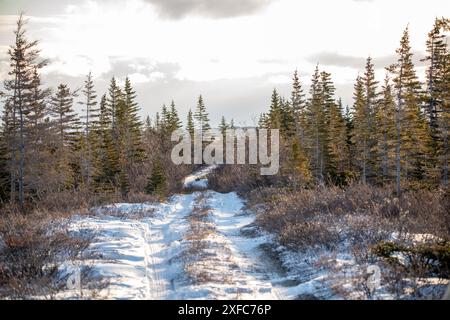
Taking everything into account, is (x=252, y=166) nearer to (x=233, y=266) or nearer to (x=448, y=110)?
(x=448, y=110)

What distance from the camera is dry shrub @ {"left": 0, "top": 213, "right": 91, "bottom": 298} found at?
6.88 metres

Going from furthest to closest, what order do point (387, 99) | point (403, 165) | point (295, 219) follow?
point (403, 165)
point (387, 99)
point (295, 219)

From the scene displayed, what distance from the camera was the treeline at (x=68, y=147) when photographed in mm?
27156

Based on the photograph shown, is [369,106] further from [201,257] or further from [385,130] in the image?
[201,257]

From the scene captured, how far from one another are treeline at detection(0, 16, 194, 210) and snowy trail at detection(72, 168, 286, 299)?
717 cm

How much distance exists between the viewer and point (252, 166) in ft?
116

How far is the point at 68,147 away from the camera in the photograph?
130ft

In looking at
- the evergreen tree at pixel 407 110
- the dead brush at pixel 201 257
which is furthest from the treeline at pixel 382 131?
the dead brush at pixel 201 257

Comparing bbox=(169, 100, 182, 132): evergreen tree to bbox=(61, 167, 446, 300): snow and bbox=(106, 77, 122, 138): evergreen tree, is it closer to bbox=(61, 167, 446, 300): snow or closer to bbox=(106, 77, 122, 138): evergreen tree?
bbox=(106, 77, 122, 138): evergreen tree

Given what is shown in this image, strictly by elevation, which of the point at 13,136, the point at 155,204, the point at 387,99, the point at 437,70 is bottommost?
the point at 155,204

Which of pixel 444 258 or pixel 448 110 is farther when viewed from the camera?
pixel 448 110

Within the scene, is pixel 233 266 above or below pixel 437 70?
below
